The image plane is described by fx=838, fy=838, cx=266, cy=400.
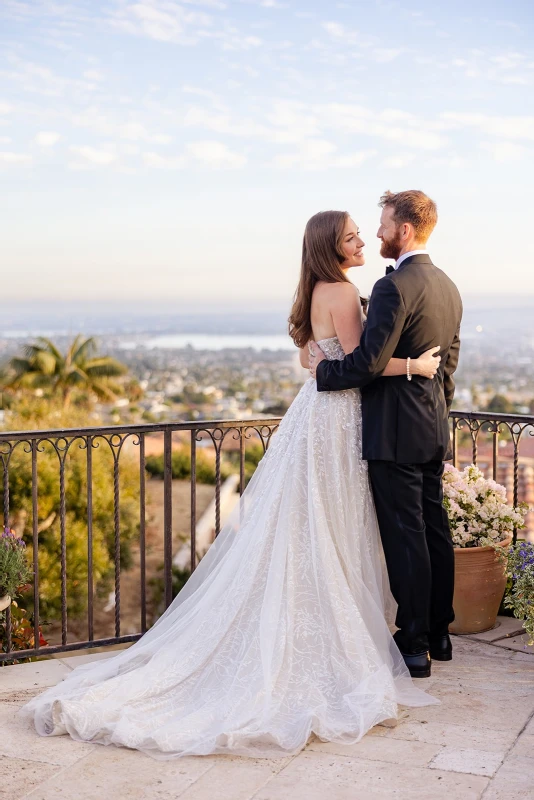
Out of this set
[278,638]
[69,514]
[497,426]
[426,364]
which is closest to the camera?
[278,638]

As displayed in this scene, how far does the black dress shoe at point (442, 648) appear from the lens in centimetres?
331

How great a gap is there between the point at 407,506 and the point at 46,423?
81.7ft

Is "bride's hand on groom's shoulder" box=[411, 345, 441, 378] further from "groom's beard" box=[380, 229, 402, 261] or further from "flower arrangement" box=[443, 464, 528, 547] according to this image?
"flower arrangement" box=[443, 464, 528, 547]

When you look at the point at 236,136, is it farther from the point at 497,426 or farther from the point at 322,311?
the point at 322,311

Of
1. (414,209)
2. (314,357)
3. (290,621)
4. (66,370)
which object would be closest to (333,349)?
(314,357)

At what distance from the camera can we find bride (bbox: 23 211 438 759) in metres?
2.56

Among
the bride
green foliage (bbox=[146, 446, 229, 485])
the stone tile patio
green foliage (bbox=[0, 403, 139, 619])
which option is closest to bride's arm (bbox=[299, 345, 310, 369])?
the bride

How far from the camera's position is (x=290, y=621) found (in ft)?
9.29

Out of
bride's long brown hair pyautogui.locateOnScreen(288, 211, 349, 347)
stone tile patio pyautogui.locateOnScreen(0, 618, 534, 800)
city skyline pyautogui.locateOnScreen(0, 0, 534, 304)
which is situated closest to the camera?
stone tile patio pyautogui.locateOnScreen(0, 618, 534, 800)

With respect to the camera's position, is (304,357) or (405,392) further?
(304,357)

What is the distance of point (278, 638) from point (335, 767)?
19.6 inches

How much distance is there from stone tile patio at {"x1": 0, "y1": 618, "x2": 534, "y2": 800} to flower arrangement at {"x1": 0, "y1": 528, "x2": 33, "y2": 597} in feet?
1.80

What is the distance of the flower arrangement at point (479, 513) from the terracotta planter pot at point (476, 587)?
0.19ft

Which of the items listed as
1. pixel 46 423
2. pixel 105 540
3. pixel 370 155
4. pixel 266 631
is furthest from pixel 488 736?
pixel 370 155
